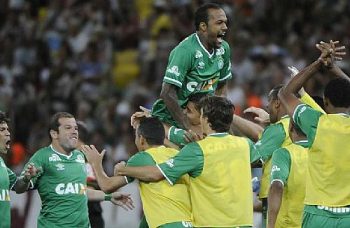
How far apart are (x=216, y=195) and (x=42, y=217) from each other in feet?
8.94

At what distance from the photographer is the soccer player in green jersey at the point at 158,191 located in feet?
31.6

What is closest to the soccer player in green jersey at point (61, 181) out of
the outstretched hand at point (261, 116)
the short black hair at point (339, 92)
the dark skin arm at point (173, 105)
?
the dark skin arm at point (173, 105)

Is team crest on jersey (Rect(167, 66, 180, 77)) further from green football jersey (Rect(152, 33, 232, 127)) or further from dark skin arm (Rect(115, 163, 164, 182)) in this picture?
dark skin arm (Rect(115, 163, 164, 182))

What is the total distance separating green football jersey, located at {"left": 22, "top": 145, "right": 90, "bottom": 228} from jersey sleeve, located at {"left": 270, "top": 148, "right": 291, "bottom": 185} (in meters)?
2.26

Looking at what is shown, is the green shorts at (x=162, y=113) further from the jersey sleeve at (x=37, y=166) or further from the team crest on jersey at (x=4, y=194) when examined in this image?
the team crest on jersey at (x=4, y=194)

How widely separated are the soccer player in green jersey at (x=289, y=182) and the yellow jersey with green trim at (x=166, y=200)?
915 millimetres

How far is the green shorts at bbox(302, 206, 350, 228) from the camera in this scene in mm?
9391

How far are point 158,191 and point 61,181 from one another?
192 cm

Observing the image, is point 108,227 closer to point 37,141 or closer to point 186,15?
point 37,141

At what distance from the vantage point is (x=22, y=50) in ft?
66.7

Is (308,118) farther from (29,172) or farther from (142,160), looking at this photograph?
(29,172)

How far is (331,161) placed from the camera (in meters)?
9.29

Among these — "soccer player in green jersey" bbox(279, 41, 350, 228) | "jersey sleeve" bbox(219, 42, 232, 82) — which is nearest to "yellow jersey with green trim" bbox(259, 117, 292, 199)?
"jersey sleeve" bbox(219, 42, 232, 82)

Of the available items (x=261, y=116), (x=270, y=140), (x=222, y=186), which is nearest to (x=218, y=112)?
(x=222, y=186)
